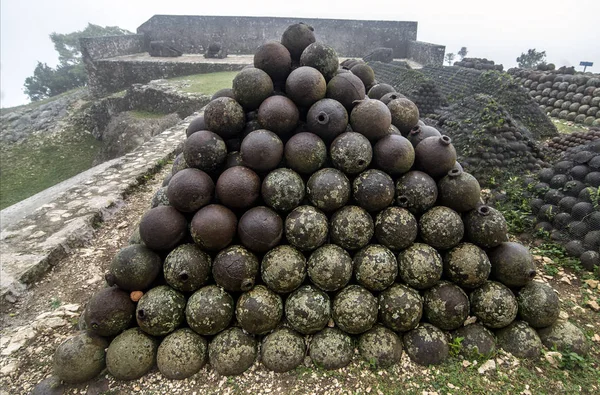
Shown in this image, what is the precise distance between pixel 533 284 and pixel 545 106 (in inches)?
478

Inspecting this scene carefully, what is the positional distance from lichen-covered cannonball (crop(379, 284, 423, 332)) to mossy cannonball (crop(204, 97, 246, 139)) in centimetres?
203

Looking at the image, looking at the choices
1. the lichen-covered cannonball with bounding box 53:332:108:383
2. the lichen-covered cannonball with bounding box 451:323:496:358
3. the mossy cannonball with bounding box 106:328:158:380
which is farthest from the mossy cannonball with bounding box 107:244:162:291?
the lichen-covered cannonball with bounding box 451:323:496:358

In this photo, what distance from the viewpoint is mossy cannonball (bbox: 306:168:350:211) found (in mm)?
2938

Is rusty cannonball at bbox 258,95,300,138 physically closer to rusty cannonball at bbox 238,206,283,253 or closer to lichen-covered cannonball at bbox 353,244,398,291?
rusty cannonball at bbox 238,206,283,253

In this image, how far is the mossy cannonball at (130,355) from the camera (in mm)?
2666

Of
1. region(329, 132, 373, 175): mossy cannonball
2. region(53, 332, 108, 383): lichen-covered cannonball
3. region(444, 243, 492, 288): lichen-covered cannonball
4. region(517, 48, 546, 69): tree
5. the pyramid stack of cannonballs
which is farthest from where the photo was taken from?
region(517, 48, 546, 69): tree

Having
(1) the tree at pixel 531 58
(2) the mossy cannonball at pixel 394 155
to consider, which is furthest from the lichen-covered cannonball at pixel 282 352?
(1) the tree at pixel 531 58

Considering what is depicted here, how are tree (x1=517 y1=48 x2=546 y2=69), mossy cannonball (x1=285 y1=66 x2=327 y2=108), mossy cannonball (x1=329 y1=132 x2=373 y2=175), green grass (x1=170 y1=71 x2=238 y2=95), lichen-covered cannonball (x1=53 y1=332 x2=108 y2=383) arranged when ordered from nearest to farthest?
lichen-covered cannonball (x1=53 y1=332 x2=108 y2=383) → mossy cannonball (x1=329 y1=132 x2=373 y2=175) → mossy cannonball (x1=285 y1=66 x2=327 y2=108) → green grass (x1=170 y1=71 x2=238 y2=95) → tree (x1=517 y1=48 x2=546 y2=69)

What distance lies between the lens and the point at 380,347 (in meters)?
2.75

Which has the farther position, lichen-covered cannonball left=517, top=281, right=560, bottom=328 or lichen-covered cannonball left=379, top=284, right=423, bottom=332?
lichen-covered cannonball left=517, top=281, right=560, bottom=328

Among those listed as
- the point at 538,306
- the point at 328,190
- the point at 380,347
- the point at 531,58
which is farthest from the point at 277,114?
the point at 531,58

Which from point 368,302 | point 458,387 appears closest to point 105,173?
point 368,302

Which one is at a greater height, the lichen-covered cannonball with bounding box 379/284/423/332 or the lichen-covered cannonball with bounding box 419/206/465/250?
the lichen-covered cannonball with bounding box 419/206/465/250

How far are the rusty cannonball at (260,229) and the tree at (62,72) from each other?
3250 centimetres
